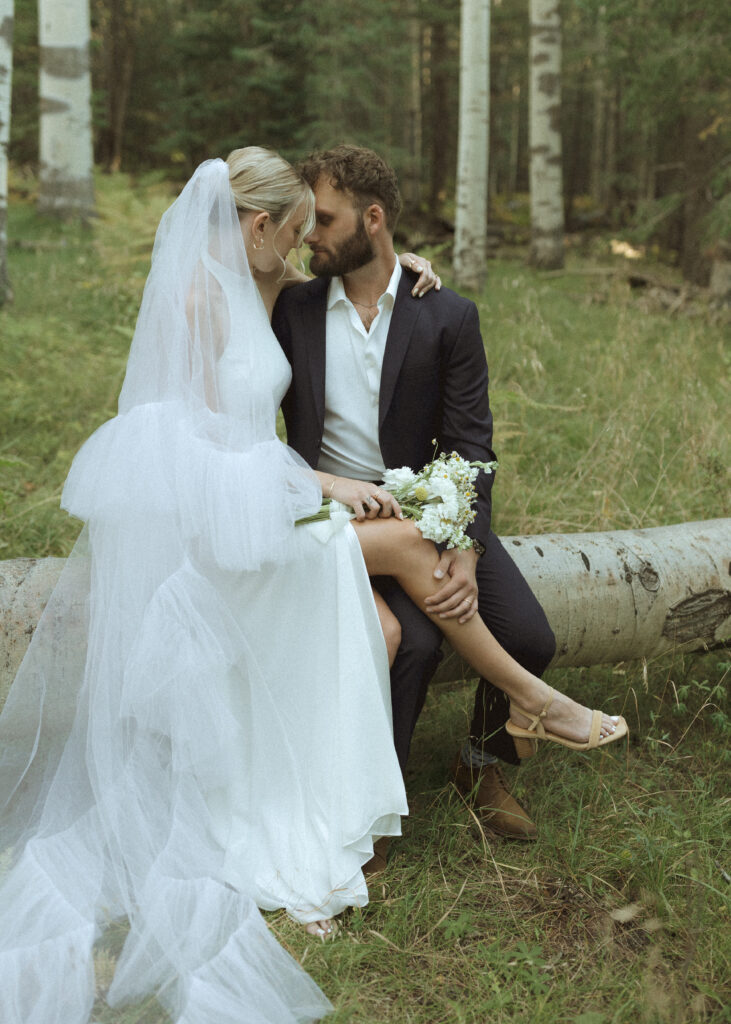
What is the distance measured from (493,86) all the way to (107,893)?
26940 mm

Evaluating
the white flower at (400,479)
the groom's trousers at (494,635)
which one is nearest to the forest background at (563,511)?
the groom's trousers at (494,635)

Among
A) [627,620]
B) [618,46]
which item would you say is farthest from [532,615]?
[618,46]

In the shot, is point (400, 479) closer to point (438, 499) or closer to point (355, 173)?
point (438, 499)

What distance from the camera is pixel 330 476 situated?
124 inches

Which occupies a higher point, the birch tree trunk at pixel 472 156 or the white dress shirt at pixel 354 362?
the birch tree trunk at pixel 472 156

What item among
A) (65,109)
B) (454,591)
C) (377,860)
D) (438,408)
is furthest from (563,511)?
(65,109)

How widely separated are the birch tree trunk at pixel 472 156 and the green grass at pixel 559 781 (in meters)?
2.62

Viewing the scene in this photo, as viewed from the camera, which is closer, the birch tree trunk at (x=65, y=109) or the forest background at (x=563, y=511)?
the forest background at (x=563, y=511)

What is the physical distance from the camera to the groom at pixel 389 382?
3.16 m

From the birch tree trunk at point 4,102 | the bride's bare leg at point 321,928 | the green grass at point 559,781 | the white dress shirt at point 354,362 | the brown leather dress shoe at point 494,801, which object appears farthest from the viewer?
the birch tree trunk at point 4,102

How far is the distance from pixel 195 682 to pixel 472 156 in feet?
27.2

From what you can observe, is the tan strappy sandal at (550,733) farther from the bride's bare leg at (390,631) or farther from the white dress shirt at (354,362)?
the white dress shirt at (354,362)

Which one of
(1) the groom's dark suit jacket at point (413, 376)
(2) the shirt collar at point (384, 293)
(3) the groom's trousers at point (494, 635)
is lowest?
(3) the groom's trousers at point (494, 635)

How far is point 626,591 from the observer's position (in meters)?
3.45
